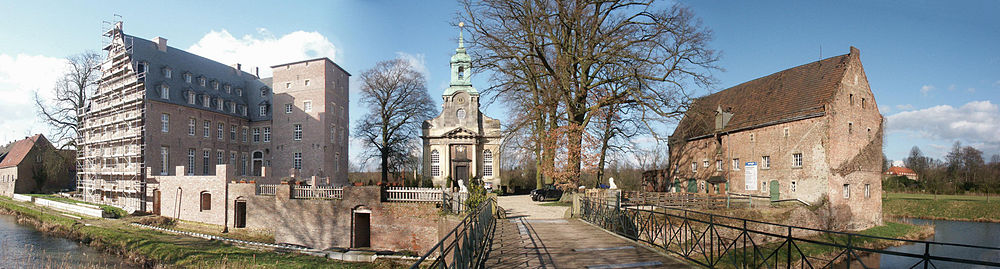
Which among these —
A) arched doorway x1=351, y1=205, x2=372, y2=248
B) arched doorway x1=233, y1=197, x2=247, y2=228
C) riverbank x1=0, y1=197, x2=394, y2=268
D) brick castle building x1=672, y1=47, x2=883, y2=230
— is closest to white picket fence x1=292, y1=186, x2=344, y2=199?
arched doorway x1=351, y1=205, x2=372, y2=248

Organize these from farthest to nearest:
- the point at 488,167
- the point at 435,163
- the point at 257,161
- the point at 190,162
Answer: the point at 488,167
the point at 435,163
the point at 257,161
the point at 190,162

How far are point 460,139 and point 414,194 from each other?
21.8 metres

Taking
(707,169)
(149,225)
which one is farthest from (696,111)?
(149,225)

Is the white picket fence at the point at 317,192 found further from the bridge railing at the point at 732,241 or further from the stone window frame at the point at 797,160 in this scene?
the stone window frame at the point at 797,160

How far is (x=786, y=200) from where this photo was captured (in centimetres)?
2430

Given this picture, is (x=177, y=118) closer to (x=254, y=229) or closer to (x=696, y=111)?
(x=254, y=229)

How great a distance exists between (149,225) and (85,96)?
19.2 meters

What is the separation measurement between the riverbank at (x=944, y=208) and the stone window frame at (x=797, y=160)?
50.3ft

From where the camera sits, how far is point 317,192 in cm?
2066

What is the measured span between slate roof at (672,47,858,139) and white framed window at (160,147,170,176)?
30391 mm

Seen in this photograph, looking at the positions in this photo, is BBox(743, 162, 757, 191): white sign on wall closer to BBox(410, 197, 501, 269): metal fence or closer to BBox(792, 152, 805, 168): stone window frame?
BBox(792, 152, 805, 168): stone window frame

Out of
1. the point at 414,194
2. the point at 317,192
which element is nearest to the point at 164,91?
the point at 317,192

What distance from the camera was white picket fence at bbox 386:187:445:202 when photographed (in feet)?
60.8

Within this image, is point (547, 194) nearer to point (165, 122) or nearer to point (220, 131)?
point (165, 122)
